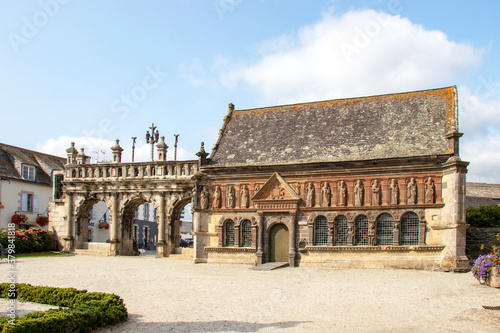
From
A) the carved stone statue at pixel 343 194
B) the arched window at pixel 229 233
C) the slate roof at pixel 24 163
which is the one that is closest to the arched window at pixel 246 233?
the arched window at pixel 229 233

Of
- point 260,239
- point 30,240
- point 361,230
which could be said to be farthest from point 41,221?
point 361,230

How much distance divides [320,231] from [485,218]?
8759 mm

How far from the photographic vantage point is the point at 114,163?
30828mm

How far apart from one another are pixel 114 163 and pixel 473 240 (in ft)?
70.0

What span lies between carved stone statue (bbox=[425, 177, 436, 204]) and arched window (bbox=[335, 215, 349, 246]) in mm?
3895

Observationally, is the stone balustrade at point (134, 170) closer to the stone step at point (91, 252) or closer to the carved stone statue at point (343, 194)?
the stone step at point (91, 252)

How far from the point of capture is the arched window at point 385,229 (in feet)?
72.8

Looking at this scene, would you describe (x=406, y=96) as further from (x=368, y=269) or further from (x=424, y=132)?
(x=368, y=269)

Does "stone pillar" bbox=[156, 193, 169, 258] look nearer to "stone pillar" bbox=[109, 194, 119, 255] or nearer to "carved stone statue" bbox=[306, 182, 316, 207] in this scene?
"stone pillar" bbox=[109, 194, 119, 255]

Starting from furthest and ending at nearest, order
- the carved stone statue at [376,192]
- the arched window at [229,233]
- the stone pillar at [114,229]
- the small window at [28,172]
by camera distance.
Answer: the small window at [28,172] < the stone pillar at [114,229] < the arched window at [229,233] < the carved stone statue at [376,192]

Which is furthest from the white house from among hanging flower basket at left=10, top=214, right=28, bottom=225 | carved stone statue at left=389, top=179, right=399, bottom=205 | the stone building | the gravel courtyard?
carved stone statue at left=389, top=179, right=399, bottom=205

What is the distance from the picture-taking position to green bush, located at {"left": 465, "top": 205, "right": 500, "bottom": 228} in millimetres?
24594

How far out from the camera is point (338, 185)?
76.4 feet

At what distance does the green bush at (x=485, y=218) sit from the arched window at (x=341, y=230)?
7.04 m
